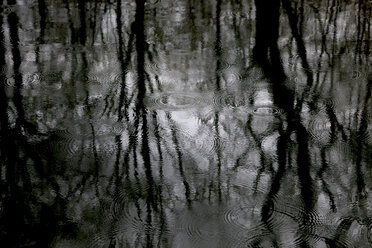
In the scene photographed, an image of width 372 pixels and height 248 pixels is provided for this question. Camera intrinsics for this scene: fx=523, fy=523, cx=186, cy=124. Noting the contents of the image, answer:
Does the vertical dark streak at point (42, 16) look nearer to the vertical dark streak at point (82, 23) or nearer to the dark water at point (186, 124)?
the dark water at point (186, 124)

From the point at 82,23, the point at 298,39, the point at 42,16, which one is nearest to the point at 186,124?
the point at 298,39

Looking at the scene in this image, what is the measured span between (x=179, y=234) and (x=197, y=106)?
159 cm

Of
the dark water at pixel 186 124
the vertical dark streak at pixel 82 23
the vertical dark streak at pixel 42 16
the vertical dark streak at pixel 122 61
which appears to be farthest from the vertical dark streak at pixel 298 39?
the vertical dark streak at pixel 42 16

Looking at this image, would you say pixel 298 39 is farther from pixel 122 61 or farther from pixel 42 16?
pixel 42 16

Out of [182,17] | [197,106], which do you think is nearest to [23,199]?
[197,106]

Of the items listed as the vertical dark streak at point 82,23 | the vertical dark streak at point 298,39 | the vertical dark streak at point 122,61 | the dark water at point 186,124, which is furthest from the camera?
the vertical dark streak at point 82,23

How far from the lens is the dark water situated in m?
3.38

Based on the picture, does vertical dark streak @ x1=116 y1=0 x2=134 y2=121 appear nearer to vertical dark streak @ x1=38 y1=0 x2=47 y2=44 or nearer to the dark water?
the dark water

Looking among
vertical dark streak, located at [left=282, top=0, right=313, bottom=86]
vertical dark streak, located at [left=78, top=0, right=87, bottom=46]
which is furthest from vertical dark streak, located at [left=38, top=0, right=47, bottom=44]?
vertical dark streak, located at [left=282, top=0, right=313, bottom=86]

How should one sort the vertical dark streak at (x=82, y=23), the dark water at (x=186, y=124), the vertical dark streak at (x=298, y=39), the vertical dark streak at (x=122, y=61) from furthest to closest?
1. the vertical dark streak at (x=82, y=23)
2. the vertical dark streak at (x=298, y=39)
3. the vertical dark streak at (x=122, y=61)
4. the dark water at (x=186, y=124)

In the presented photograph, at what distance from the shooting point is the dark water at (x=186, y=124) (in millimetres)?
3383

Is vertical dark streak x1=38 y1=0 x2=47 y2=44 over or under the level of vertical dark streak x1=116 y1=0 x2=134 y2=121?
over

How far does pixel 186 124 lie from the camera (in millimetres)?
4363

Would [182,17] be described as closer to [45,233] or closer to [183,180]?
[183,180]
